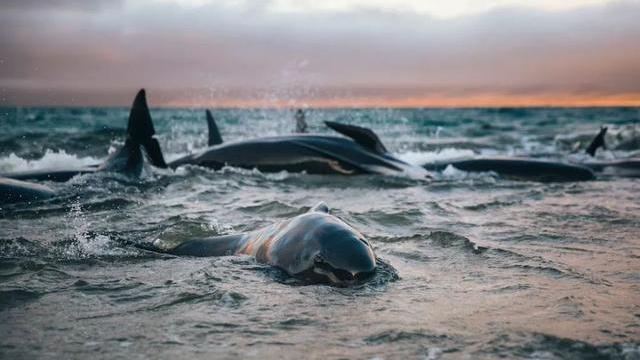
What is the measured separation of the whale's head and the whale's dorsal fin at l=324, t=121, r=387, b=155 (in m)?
5.47

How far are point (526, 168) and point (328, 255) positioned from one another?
7.59m

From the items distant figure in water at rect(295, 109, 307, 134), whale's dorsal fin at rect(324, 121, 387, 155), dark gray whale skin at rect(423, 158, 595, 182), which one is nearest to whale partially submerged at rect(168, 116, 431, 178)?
whale's dorsal fin at rect(324, 121, 387, 155)

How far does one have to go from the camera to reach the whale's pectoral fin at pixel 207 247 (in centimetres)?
484

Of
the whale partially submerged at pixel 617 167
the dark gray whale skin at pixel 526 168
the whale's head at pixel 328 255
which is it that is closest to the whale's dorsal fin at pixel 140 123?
the dark gray whale skin at pixel 526 168

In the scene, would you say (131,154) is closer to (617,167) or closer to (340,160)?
(340,160)

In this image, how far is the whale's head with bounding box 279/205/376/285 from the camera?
3.83 meters

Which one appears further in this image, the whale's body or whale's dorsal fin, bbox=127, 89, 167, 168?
the whale's body

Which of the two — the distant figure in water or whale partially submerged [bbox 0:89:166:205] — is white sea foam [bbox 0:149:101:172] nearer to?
the distant figure in water

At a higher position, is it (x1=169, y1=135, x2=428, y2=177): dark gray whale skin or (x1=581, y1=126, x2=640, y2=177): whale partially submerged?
(x1=169, y1=135, x2=428, y2=177): dark gray whale skin

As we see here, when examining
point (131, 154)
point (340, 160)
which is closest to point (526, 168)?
point (340, 160)

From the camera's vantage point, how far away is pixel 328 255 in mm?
3861

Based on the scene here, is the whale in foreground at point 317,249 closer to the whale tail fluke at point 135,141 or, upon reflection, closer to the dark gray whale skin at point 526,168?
the whale tail fluke at point 135,141

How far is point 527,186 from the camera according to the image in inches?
375

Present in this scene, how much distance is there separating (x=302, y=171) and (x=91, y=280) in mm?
6272
